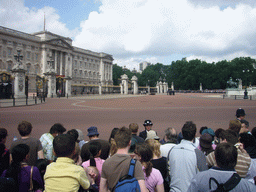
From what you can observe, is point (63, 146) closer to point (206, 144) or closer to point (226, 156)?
point (226, 156)

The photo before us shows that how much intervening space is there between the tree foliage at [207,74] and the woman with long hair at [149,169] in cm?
9014

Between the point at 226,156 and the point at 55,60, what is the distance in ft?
250

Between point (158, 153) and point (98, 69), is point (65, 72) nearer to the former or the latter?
point (98, 69)

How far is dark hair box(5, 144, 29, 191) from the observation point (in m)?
2.83

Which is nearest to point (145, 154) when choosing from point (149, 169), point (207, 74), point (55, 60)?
point (149, 169)

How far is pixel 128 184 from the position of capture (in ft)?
7.52

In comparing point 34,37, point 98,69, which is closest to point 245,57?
point 98,69

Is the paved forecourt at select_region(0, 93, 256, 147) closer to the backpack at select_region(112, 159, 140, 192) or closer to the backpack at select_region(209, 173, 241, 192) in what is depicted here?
the backpack at select_region(112, 159, 140, 192)

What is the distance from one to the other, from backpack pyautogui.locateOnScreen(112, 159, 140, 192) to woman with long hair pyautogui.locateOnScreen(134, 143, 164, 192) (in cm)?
56

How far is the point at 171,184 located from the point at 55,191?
69.1 inches

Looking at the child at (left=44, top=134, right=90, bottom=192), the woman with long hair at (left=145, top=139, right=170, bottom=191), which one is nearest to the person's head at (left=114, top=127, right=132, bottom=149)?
the child at (left=44, top=134, right=90, bottom=192)

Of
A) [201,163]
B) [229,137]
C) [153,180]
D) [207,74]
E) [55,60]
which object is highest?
[55,60]

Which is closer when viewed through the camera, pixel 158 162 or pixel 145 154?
pixel 145 154

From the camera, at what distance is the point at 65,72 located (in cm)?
7762
